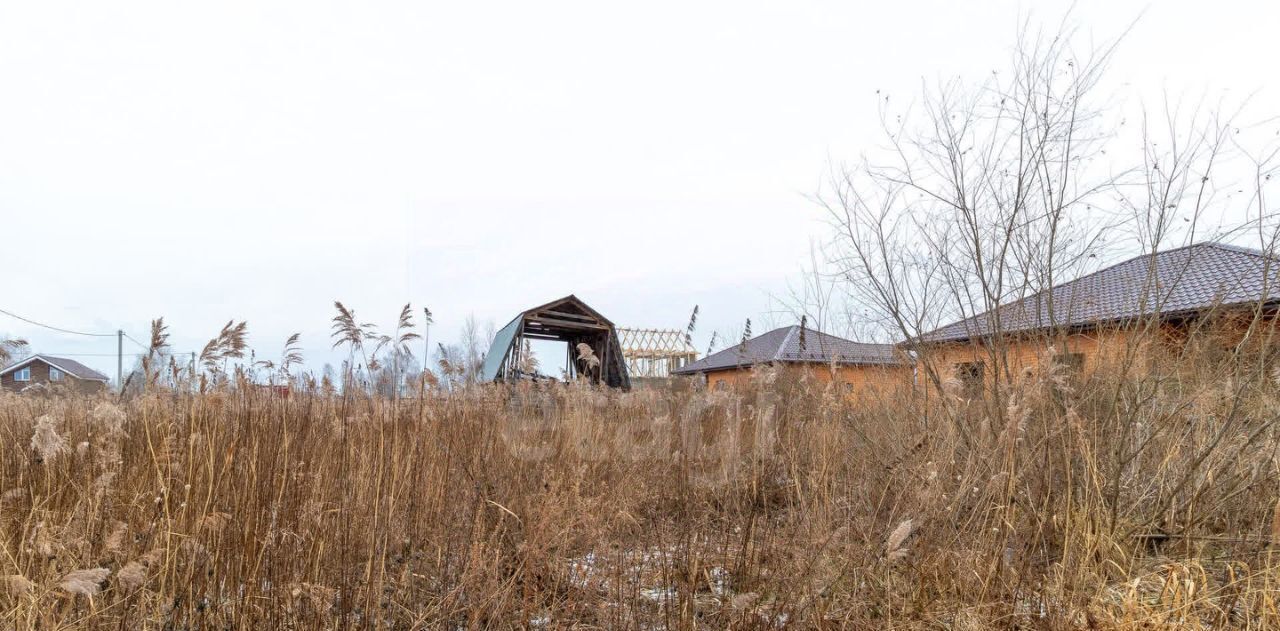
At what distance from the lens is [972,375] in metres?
4.20

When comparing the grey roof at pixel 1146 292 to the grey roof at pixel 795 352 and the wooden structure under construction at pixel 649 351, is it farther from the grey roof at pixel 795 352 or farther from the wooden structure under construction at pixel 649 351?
the wooden structure under construction at pixel 649 351

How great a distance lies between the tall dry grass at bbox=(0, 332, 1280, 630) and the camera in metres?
2.08

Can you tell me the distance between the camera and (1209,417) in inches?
140

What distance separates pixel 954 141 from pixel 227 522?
4.14 meters

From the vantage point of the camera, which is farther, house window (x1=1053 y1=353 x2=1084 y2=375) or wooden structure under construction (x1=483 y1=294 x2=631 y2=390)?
wooden structure under construction (x1=483 y1=294 x2=631 y2=390)

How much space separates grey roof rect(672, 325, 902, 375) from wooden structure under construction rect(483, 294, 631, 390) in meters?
2.76

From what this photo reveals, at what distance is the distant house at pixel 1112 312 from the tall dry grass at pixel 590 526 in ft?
0.80

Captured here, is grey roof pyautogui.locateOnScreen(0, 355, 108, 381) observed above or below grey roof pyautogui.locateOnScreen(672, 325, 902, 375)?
above

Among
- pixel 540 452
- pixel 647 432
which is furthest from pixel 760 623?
A: pixel 647 432

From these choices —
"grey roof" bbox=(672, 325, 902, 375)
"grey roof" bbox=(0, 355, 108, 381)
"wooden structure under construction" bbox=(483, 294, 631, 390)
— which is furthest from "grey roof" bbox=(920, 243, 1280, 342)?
"grey roof" bbox=(0, 355, 108, 381)

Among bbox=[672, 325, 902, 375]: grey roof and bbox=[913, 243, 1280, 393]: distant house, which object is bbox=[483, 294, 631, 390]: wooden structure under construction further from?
bbox=[913, 243, 1280, 393]: distant house

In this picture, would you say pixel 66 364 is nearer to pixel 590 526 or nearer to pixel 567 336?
pixel 567 336

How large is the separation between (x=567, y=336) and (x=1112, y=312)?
11940 mm

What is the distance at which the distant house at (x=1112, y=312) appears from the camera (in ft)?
10.6
